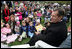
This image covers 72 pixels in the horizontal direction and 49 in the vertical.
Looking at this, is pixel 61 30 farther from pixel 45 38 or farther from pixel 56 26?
pixel 45 38

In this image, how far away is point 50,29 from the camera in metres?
2.67

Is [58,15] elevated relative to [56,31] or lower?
elevated

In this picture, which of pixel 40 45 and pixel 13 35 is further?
pixel 13 35

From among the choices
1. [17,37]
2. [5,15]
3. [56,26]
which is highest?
[56,26]

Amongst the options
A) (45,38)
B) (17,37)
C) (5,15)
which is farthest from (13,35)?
(45,38)

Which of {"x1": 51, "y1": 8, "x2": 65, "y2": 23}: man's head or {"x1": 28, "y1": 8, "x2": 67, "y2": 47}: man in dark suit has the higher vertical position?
{"x1": 51, "y1": 8, "x2": 65, "y2": 23}: man's head

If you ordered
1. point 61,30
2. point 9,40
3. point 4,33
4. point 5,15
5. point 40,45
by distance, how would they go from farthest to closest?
point 5,15
point 4,33
point 9,40
point 61,30
point 40,45

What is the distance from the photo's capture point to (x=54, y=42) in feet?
8.81

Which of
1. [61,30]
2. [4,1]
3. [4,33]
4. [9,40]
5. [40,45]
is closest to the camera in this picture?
[40,45]

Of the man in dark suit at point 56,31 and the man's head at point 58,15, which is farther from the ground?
the man's head at point 58,15

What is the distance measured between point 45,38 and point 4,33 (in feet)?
8.19

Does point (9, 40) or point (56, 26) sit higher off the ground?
point (56, 26)

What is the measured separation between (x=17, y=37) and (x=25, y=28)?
0.42 m

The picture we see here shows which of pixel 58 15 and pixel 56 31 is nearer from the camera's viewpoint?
pixel 56 31
